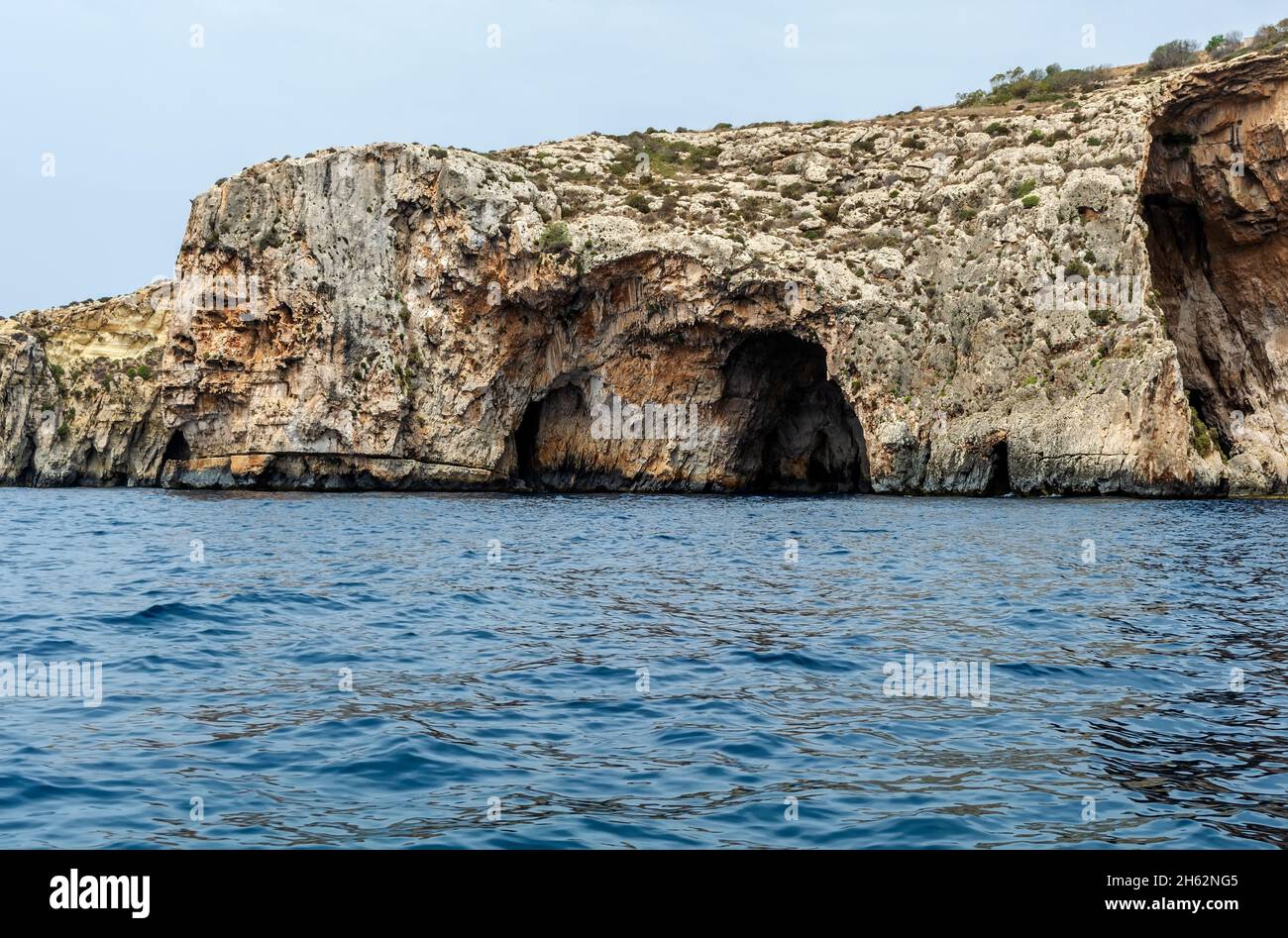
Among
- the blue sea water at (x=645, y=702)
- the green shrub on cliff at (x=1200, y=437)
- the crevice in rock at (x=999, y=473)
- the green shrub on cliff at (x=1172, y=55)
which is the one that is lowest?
the blue sea water at (x=645, y=702)

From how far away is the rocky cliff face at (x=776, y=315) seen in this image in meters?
50.1

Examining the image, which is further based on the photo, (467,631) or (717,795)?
(467,631)

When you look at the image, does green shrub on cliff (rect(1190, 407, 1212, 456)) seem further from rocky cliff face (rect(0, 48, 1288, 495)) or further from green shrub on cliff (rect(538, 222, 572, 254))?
green shrub on cliff (rect(538, 222, 572, 254))

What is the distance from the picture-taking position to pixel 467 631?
49.2 feet

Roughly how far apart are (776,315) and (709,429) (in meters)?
7.72

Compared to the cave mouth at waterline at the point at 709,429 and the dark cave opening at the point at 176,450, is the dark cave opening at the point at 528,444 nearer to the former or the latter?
the cave mouth at waterline at the point at 709,429

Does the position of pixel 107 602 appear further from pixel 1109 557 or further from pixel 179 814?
pixel 1109 557

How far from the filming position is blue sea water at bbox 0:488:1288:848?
25.1 ft

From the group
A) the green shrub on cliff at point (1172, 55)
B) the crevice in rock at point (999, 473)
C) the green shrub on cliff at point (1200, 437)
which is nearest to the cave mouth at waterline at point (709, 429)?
the crevice in rock at point (999, 473)

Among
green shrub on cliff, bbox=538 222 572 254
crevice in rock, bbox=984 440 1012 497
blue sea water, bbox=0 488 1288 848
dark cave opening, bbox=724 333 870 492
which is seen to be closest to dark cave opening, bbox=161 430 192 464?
green shrub on cliff, bbox=538 222 572 254

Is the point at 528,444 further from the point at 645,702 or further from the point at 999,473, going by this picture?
the point at 645,702

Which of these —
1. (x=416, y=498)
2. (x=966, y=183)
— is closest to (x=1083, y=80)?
(x=966, y=183)

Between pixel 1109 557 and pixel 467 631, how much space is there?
1484 centimetres

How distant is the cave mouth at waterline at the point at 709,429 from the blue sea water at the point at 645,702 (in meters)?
33.7
